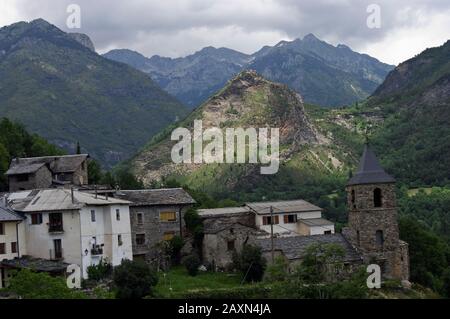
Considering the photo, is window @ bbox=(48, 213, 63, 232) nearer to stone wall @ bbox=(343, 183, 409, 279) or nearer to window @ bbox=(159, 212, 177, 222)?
window @ bbox=(159, 212, 177, 222)

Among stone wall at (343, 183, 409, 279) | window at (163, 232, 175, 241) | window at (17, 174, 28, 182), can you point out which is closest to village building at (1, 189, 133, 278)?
window at (163, 232, 175, 241)

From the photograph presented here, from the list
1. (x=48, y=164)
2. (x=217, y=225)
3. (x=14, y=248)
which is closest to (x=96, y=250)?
(x=14, y=248)

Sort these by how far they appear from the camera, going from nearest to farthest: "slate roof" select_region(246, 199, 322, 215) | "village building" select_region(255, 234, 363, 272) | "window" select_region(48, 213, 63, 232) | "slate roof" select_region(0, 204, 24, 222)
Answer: "slate roof" select_region(0, 204, 24, 222)
"window" select_region(48, 213, 63, 232)
"village building" select_region(255, 234, 363, 272)
"slate roof" select_region(246, 199, 322, 215)

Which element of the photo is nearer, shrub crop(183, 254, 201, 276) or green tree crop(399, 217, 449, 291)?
shrub crop(183, 254, 201, 276)

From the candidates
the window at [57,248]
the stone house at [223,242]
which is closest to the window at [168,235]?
the stone house at [223,242]

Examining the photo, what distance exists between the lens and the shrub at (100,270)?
196 feet

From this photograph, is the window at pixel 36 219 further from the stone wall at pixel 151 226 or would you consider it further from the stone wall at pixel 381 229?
the stone wall at pixel 381 229

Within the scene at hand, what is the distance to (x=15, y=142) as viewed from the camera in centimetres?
8956

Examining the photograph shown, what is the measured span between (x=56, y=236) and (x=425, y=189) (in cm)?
14153

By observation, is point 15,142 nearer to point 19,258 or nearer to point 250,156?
point 19,258

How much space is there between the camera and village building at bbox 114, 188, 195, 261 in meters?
67.9

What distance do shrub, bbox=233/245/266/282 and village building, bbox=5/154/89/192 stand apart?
66.8 feet

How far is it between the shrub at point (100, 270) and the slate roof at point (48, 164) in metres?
16.6
